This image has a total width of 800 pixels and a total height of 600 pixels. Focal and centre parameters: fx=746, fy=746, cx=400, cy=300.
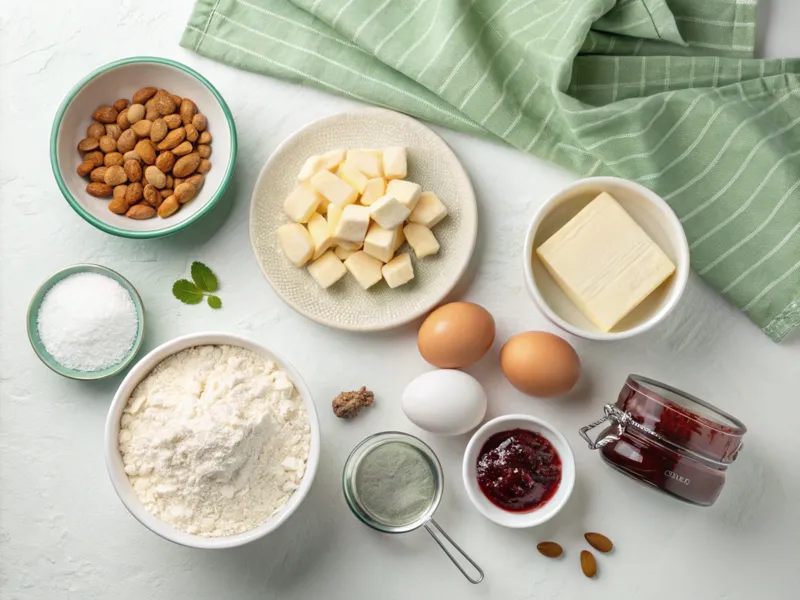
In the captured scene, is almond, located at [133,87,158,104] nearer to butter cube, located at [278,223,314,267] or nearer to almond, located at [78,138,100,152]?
almond, located at [78,138,100,152]

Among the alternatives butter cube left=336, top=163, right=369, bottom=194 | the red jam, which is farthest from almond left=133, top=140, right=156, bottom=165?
the red jam

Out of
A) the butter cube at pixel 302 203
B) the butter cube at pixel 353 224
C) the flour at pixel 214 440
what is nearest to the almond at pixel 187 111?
the butter cube at pixel 302 203

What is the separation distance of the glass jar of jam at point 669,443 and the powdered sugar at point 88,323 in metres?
0.96

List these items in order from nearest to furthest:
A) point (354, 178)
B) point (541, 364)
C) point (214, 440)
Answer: point (214, 440) → point (541, 364) → point (354, 178)

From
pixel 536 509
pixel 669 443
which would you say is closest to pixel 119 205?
pixel 536 509

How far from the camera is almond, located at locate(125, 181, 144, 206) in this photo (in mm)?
1544

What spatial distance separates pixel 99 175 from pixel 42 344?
0.37m

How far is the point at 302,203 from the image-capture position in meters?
1.53

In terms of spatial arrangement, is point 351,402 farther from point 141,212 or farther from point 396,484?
point 141,212

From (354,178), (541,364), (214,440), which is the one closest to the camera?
(214,440)

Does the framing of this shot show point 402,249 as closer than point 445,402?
No

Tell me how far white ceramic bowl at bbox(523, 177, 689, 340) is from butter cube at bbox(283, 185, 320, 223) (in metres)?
0.44

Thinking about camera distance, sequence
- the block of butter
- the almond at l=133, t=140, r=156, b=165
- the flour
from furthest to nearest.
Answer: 1. the almond at l=133, t=140, r=156, b=165
2. the block of butter
3. the flour

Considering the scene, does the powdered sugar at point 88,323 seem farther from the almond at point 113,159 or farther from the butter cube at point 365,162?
the butter cube at point 365,162
